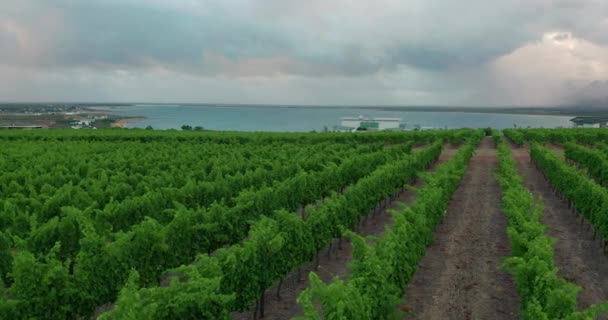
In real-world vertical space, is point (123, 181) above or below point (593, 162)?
below

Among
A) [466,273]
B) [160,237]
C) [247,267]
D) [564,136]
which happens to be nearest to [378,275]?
[247,267]

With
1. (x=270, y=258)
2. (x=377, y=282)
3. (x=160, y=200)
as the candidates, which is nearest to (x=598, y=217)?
(x=377, y=282)

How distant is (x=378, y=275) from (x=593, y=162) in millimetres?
25987

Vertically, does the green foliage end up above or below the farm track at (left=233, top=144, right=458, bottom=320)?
above

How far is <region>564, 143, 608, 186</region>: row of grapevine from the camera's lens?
1028 inches

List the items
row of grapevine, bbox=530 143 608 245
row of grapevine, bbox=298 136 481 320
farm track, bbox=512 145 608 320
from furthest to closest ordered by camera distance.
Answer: row of grapevine, bbox=530 143 608 245 → farm track, bbox=512 145 608 320 → row of grapevine, bbox=298 136 481 320

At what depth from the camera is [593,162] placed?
29547 millimetres

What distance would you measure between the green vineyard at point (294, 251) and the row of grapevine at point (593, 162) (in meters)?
0.61

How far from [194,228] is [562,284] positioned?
29.3 feet

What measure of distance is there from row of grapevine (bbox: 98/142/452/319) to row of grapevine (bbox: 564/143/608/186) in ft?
Result: 51.2

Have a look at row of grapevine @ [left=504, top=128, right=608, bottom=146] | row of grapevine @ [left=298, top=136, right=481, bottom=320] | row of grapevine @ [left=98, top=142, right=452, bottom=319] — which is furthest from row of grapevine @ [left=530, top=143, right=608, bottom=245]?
row of grapevine @ [left=504, top=128, right=608, bottom=146]

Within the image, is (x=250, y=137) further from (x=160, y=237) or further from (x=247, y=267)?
(x=247, y=267)

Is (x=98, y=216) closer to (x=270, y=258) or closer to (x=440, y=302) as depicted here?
(x=270, y=258)

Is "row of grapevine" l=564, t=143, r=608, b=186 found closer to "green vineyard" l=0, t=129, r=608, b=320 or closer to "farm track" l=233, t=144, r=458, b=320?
"green vineyard" l=0, t=129, r=608, b=320
